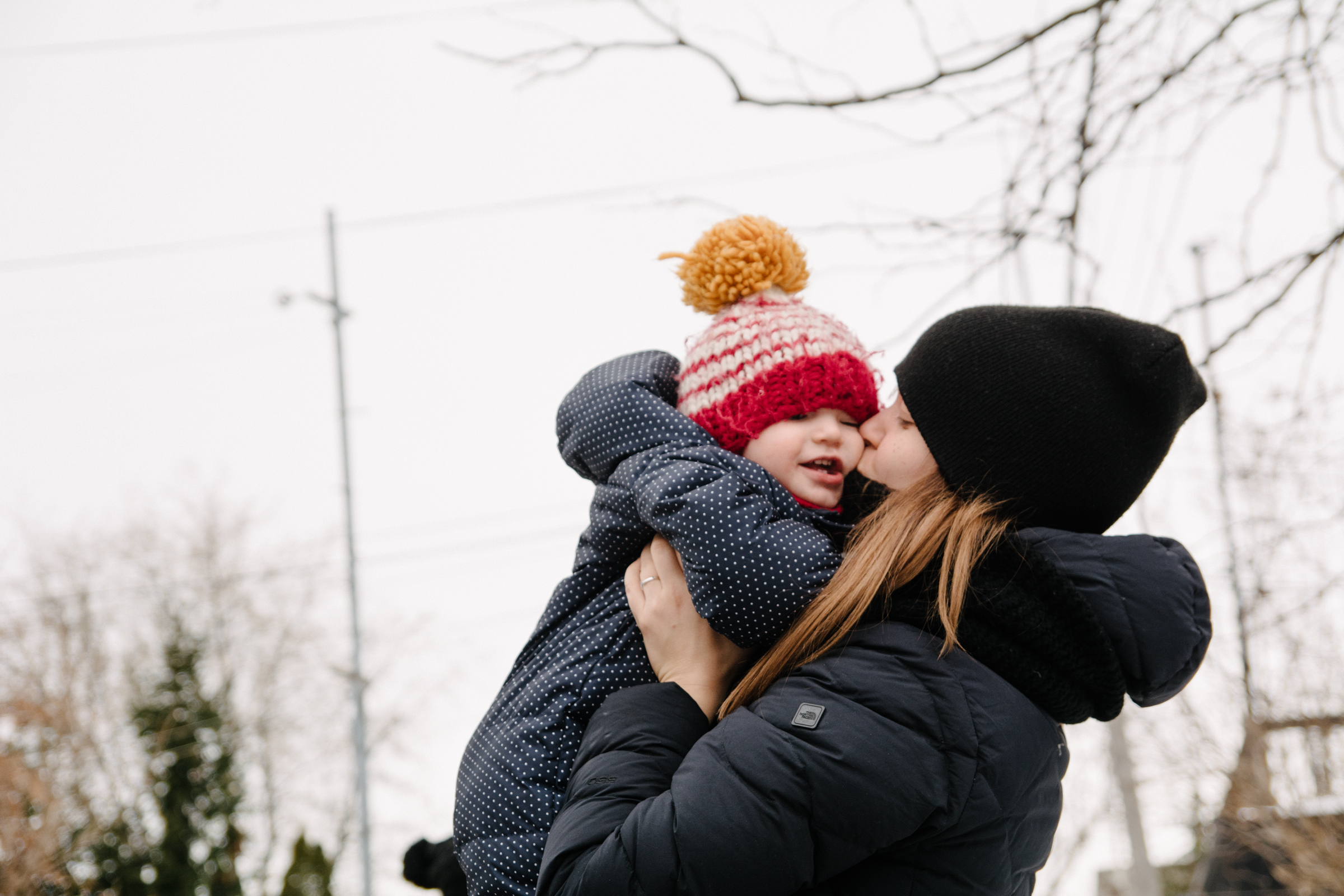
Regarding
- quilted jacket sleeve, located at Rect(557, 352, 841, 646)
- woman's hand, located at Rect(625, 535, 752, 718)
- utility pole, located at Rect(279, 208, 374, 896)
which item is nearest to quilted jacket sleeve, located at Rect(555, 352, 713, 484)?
quilted jacket sleeve, located at Rect(557, 352, 841, 646)

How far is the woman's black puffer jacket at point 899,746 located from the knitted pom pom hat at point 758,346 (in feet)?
1.50

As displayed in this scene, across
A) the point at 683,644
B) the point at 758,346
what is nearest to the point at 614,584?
the point at 683,644

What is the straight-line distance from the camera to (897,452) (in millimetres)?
1555

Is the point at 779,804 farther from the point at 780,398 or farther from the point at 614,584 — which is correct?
the point at 780,398

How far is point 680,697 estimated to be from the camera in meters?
1.36

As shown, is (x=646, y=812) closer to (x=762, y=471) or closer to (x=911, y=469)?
(x=762, y=471)

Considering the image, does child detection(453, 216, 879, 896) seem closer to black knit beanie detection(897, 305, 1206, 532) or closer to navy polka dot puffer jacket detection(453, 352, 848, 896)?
navy polka dot puffer jacket detection(453, 352, 848, 896)

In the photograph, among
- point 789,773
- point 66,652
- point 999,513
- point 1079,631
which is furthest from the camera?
point 66,652

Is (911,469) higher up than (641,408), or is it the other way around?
(641,408)

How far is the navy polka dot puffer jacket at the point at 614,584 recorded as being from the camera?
1.35 m

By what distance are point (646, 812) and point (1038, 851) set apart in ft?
2.14

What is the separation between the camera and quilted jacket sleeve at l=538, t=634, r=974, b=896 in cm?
111

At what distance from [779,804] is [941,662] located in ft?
Answer: 0.91

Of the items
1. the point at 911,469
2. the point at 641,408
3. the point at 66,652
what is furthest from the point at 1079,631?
the point at 66,652
